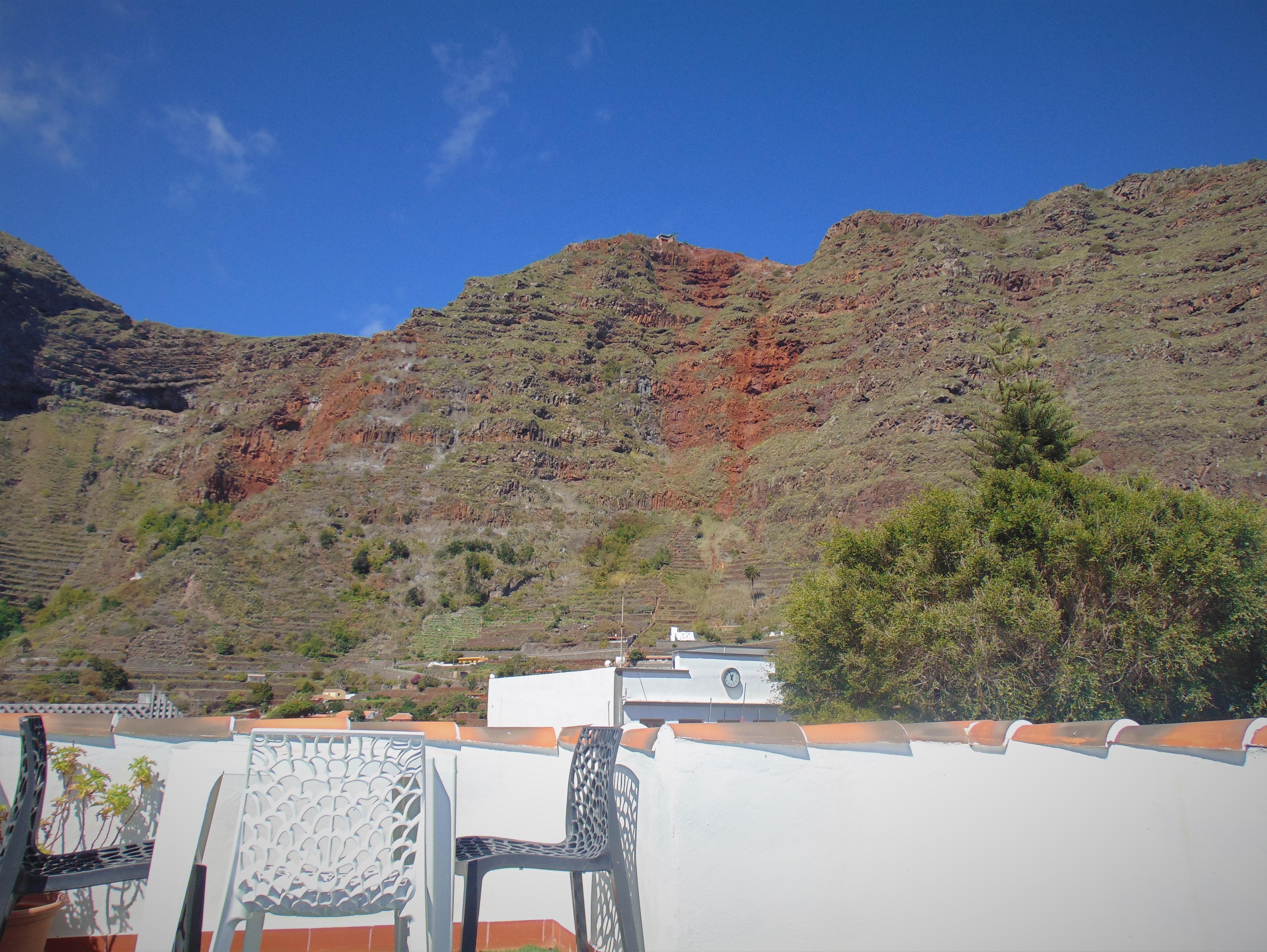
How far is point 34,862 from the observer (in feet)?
11.9

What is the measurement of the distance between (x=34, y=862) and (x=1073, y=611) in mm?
12129

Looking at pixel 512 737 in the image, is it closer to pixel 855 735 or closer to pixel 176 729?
pixel 176 729

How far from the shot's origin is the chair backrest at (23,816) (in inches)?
135

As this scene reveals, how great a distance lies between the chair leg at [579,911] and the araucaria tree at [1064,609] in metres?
8.49

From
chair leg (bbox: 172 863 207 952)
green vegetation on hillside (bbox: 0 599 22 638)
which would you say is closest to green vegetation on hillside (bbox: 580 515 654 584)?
green vegetation on hillside (bbox: 0 599 22 638)

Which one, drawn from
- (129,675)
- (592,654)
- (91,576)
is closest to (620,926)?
(592,654)

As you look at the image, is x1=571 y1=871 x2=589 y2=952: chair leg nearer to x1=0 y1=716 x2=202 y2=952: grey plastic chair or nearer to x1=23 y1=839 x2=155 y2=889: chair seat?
x1=0 y1=716 x2=202 y2=952: grey plastic chair

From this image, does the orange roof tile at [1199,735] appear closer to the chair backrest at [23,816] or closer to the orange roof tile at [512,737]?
the orange roof tile at [512,737]

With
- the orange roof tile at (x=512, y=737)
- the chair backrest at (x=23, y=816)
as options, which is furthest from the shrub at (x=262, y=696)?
the chair backrest at (x=23, y=816)

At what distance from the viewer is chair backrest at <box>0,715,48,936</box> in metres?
3.43

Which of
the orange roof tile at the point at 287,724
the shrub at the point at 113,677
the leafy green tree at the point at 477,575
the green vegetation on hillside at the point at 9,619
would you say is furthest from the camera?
the green vegetation on hillside at the point at 9,619

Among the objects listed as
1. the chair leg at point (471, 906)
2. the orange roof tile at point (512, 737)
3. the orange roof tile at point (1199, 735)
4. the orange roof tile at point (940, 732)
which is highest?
the orange roof tile at point (1199, 735)

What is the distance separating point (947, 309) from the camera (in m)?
59.7

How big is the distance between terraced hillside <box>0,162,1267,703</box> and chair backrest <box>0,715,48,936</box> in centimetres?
3441
